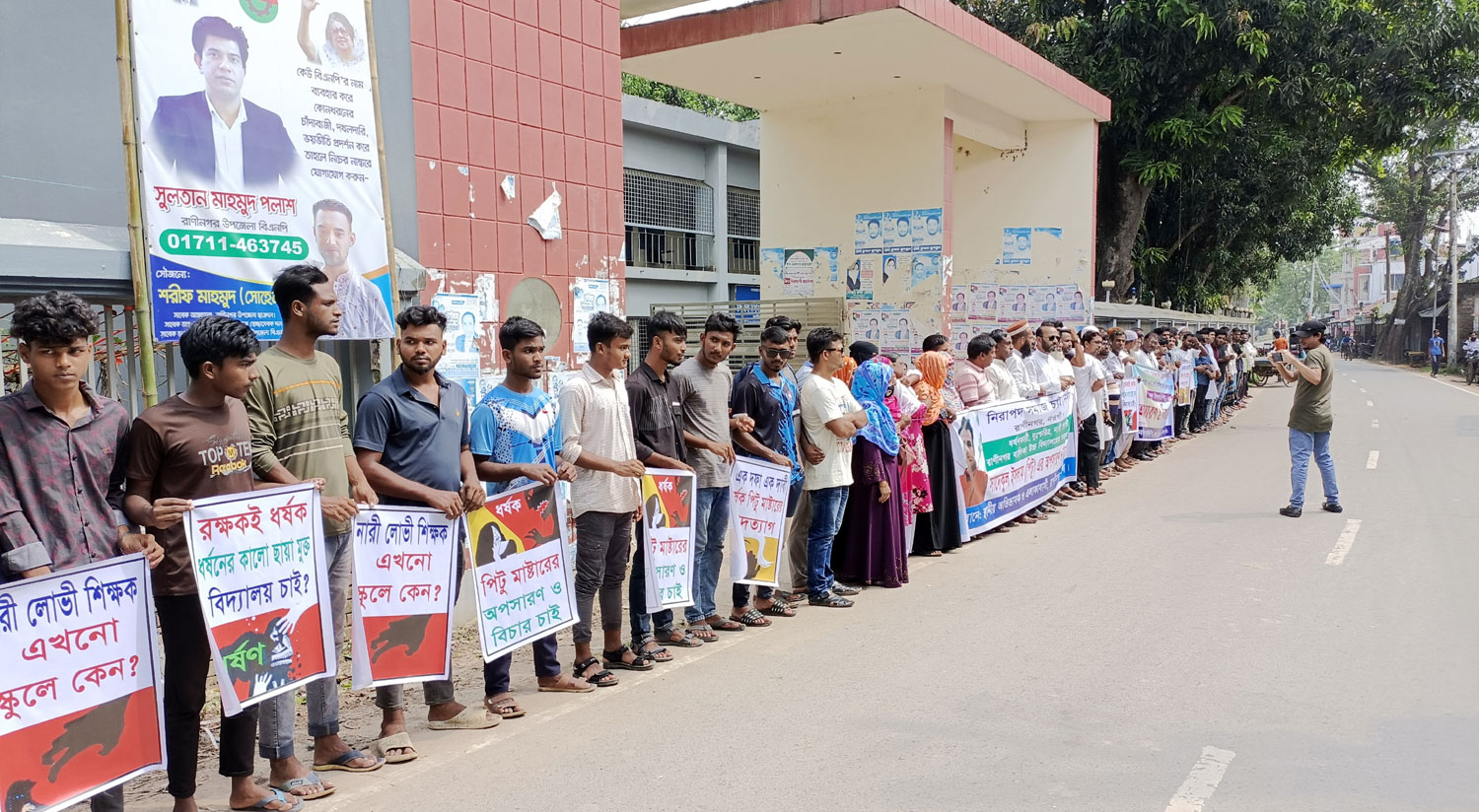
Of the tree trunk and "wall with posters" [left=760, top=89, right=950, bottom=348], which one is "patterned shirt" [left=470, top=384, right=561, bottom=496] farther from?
the tree trunk

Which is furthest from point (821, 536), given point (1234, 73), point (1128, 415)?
point (1234, 73)

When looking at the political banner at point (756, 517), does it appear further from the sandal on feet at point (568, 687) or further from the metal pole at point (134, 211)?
the metal pole at point (134, 211)

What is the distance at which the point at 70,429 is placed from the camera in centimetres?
344

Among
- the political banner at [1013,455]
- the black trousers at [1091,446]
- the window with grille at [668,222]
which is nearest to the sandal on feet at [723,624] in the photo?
the political banner at [1013,455]

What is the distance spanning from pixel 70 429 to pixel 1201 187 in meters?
24.4

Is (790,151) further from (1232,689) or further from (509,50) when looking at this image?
(1232,689)

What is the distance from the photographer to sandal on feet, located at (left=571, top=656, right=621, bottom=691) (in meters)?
5.36

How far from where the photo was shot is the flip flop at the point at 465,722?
4.78 m

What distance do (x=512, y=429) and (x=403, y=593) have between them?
96 centimetres

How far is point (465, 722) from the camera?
4781 mm

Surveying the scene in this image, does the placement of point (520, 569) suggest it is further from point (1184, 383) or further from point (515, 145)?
point (1184, 383)

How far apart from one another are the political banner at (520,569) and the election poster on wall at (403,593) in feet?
0.55

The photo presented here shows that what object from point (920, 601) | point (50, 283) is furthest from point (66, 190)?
Result: point (920, 601)

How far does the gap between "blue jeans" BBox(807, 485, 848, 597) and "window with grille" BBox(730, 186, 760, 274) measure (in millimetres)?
16549
